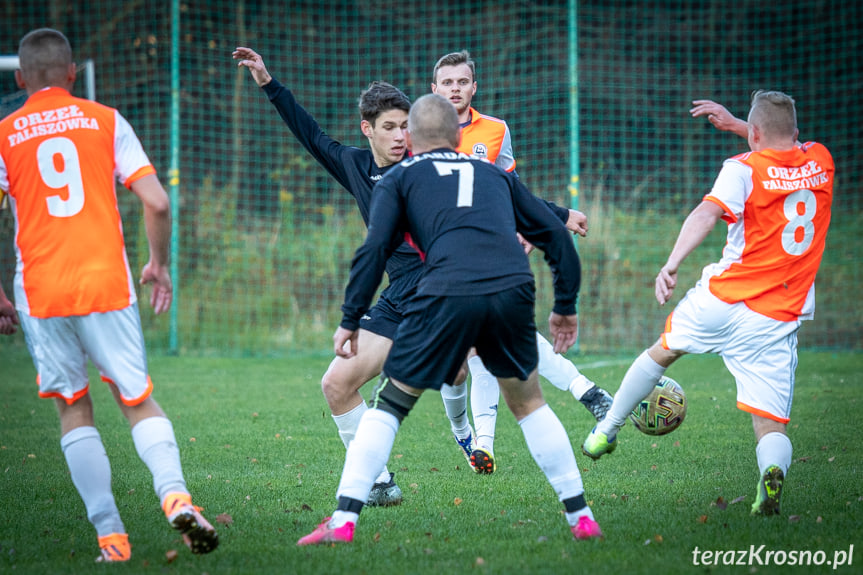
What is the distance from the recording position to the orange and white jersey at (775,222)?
4.16 metres

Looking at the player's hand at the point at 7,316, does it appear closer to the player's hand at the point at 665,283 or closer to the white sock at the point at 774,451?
the player's hand at the point at 665,283

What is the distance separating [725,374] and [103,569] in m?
7.45

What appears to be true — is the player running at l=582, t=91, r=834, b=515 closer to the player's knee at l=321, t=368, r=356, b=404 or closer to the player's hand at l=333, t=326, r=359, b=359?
the player's hand at l=333, t=326, r=359, b=359

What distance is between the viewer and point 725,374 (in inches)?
377

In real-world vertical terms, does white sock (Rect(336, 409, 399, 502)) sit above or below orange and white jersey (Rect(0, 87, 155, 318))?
below

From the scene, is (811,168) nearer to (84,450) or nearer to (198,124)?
(84,450)

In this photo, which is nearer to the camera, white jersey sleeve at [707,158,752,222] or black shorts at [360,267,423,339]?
white jersey sleeve at [707,158,752,222]

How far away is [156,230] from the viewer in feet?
11.7

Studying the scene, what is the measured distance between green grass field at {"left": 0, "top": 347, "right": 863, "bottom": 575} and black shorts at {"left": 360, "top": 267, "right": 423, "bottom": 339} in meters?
0.87

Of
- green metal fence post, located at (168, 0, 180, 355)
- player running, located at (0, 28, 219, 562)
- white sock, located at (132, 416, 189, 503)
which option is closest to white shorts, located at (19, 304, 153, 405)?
player running, located at (0, 28, 219, 562)

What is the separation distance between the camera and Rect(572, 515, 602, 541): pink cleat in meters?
3.73

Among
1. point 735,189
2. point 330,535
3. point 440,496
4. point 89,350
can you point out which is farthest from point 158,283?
point 735,189

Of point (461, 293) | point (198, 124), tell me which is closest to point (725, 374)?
point (461, 293)

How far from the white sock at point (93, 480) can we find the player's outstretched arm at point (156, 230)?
59 centimetres
